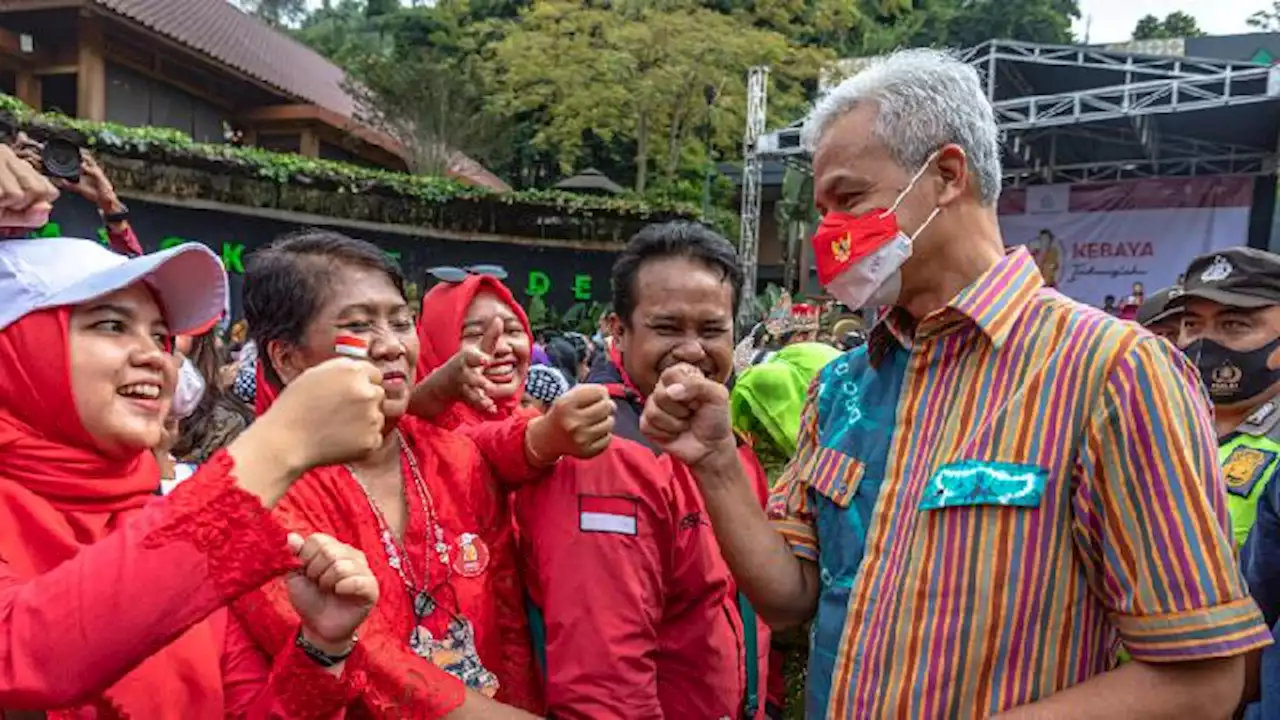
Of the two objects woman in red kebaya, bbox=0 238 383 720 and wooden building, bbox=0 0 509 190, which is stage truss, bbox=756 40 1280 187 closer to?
wooden building, bbox=0 0 509 190

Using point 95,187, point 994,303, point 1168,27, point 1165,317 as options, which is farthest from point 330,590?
point 1168,27

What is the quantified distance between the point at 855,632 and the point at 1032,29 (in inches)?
1109

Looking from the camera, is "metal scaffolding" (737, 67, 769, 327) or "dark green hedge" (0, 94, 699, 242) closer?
"dark green hedge" (0, 94, 699, 242)

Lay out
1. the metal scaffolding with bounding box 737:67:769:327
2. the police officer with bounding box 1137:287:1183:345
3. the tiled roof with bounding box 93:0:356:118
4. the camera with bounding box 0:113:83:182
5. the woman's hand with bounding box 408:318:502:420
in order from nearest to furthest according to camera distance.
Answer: the woman's hand with bounding box 408:318:502:420 → the camera with bounding box 0:113:83:182 → the police officer with bounding box 1137:287:1183:345 → the tiled roof with bounding box 93:0:356:118 → the metal scaffolding with bounding box 737:67:769:327

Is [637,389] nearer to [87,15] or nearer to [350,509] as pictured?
[350,509]

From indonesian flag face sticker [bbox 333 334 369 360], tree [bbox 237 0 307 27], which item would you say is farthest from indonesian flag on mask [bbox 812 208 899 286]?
tree [bbox 237 0 307 27]

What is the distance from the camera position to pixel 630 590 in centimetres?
189

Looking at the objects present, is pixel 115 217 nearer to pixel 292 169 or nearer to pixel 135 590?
pixel 135 590

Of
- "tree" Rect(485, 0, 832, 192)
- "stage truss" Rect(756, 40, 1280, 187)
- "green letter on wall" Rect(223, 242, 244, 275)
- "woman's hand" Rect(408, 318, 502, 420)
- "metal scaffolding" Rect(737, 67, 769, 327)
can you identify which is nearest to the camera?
"woman's hand" Rect(408, 318, 502, 420)

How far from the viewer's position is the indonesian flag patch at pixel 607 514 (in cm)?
194

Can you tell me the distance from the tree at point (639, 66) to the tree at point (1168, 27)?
873 inches

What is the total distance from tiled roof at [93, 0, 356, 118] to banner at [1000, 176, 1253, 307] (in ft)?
41.7

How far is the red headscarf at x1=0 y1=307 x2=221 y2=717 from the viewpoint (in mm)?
1469

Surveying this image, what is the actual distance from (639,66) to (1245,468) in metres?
15.8
